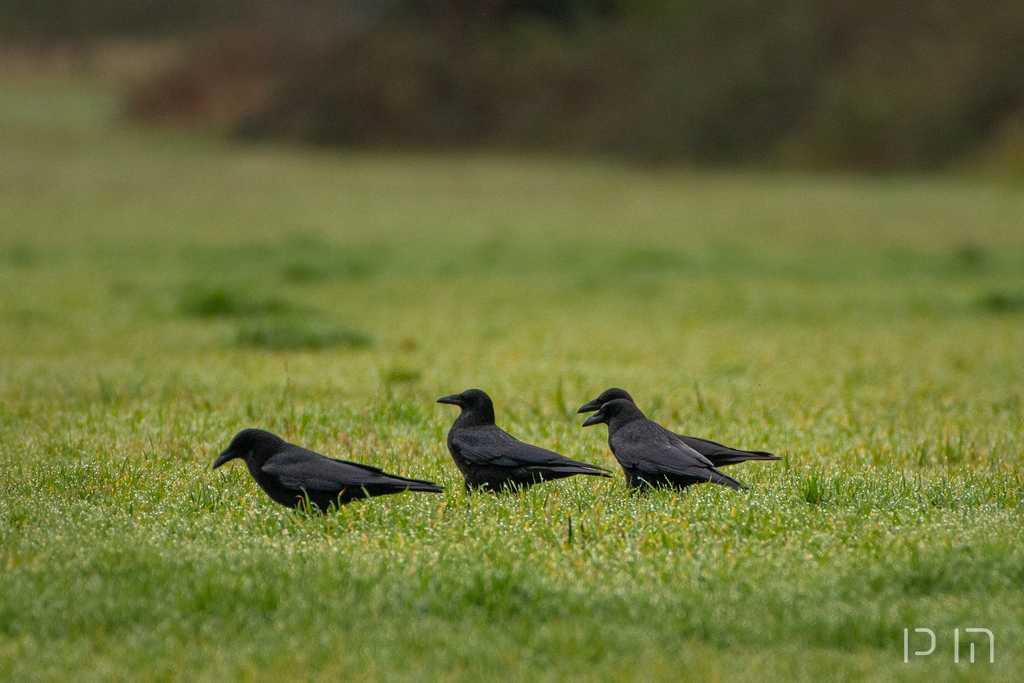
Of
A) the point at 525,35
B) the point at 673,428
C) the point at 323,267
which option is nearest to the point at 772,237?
the point at 323,267

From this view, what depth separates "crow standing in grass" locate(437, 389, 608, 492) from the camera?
20.3ft

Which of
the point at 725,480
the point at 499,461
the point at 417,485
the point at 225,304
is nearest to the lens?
the point at 417,485

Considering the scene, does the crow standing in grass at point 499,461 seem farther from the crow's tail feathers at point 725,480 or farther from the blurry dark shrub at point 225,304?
the blurry dark shrub at point 225,304

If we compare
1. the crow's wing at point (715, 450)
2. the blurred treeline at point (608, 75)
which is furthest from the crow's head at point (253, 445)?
the blurred treeline at point (608, 75)

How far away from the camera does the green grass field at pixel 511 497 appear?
14.4 ft

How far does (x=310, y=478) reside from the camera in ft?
19.0

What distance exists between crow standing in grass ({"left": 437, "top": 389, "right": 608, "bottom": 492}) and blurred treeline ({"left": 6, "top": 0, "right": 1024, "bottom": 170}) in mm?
32946

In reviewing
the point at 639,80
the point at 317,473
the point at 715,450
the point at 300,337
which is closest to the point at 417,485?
the point at 317,473

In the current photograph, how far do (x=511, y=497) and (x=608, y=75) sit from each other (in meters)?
44.8

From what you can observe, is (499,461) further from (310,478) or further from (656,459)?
(310,478)

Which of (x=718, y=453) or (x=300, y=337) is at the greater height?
(x=718, y=453)

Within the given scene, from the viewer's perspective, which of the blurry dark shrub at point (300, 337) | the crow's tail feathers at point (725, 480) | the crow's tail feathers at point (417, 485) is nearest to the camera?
the crow's tail feathers at point (417, 485)

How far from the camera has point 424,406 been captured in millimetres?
8984

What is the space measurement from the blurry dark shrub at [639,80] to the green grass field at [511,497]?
58.2 ft
